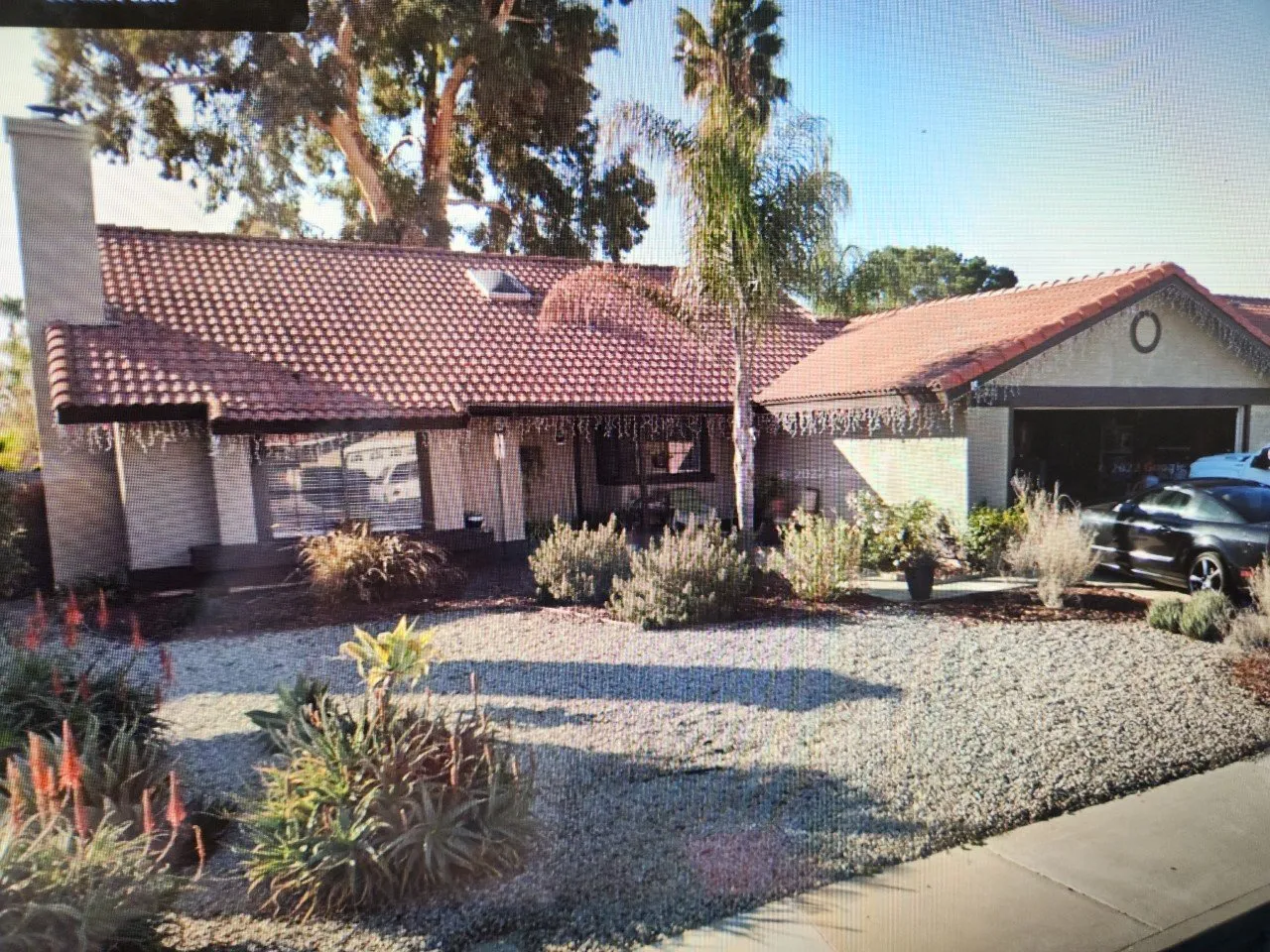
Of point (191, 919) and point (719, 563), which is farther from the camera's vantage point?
point (719, 563)

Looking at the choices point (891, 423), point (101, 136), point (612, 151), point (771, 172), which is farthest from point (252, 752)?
point (891, 423)

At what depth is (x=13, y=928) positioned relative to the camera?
1.39 metres

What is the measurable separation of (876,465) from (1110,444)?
2238mm

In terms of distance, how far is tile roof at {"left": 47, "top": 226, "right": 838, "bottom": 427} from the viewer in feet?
18.6

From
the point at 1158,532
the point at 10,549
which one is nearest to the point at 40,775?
the point at 10,549

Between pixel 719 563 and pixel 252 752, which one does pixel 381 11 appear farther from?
pixel 719 563

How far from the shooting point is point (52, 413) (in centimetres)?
553

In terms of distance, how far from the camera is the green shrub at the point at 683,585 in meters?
4.50

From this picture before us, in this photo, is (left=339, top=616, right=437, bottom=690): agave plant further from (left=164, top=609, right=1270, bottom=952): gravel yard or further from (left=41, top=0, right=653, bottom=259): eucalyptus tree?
(left=41, top=0, right=653, bottom=259): eucalyptus tree

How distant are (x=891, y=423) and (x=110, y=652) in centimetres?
602

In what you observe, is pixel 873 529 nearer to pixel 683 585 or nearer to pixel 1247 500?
pixel 683 585

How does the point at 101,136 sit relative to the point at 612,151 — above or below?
below

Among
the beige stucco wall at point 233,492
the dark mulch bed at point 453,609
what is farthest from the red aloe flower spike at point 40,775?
the beige stucco wall at point 233,492

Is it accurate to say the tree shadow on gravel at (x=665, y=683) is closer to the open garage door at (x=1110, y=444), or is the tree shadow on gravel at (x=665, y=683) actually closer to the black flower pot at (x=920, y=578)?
the black flower pot at (x=920, y=578)
